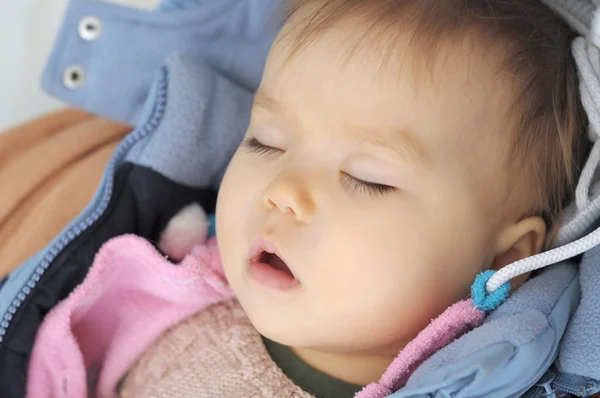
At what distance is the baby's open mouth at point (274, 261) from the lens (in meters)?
0.83

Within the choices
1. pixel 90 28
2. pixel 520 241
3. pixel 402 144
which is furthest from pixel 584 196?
pixel 90 28

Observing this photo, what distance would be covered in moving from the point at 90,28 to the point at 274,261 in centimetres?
52

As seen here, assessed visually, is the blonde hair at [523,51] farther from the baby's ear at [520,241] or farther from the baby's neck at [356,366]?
the baby's neck at [356,366]

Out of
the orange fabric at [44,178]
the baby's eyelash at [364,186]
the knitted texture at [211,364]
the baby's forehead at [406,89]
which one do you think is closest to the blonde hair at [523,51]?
the baby's forehead at [406,89]

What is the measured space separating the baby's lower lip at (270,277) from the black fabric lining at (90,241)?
0.27 metres

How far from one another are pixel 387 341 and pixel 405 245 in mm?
115

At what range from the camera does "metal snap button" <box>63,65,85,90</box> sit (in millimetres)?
1144

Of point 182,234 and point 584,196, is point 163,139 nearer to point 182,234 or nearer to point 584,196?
point 182,234

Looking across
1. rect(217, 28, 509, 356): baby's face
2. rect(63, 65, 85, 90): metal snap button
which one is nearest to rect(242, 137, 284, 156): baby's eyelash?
rect(217, 28, 509, 356): baby's face

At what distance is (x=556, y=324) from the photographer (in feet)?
2.40

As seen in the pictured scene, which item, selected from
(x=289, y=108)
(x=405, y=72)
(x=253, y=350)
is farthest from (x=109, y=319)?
(x=405, y=72)

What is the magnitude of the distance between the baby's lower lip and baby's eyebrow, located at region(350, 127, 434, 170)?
163 millimetres

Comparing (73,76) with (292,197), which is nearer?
(292,197)

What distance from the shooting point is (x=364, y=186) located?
791 millimetres
